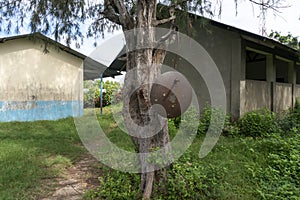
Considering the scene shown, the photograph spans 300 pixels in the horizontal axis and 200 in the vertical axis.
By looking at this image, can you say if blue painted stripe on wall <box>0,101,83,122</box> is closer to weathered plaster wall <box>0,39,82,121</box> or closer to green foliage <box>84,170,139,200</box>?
weathered plaster wall <box>0,39,82,121</box>

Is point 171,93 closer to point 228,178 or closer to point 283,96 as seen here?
point 228,178

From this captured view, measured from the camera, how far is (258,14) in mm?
2646

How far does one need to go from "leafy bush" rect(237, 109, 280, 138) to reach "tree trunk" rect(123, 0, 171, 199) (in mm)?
3532

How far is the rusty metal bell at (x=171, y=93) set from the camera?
219 centimetres

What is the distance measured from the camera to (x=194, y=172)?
8.64ft

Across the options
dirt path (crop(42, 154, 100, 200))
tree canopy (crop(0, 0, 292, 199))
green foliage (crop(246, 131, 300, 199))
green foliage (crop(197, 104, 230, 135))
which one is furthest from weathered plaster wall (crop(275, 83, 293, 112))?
dirt path (crop(42, 154, 100, 200))

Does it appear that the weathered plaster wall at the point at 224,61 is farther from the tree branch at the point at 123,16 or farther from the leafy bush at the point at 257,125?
the tree branch at the point at 123,16

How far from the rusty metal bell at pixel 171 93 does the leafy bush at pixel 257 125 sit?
3.70 meters

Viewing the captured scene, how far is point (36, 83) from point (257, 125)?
7729mm

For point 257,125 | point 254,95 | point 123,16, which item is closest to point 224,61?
point 254,95

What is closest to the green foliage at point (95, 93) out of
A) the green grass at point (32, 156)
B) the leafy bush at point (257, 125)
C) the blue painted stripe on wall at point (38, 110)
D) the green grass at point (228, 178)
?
the blue painted stripe on wall at point (38, 110)

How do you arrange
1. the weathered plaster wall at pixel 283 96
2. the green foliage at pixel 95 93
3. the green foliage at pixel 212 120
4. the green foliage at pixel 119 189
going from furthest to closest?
the green foliage at pixel 95 93
the weathered plaster wall at pixel 283 96
the green foliage at pixel 212 120
the green foliage at pixel 119 189

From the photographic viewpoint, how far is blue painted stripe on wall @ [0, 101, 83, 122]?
308 inches

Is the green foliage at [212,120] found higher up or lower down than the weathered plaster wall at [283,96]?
lower down
